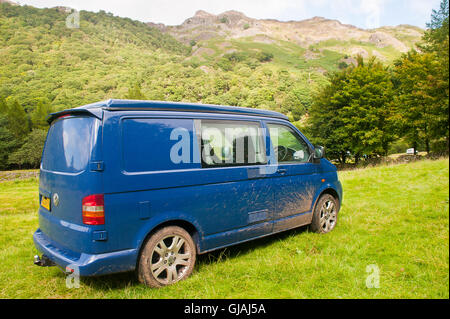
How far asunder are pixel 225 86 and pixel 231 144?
11804cm

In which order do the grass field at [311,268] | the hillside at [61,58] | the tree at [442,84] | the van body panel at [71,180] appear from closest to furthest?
the tree at [442,84], the grass field at [311,268], the van body panel at [71,180], the hillside at [61,58]

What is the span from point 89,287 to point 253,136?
2953mm

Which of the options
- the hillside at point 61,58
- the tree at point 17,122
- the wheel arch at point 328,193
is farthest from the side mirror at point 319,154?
the hillside at point 61,58

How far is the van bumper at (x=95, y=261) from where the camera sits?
2943 mm

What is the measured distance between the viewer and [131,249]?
3.15 metres

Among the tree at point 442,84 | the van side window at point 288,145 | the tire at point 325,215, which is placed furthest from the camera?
the tire at point 325,215

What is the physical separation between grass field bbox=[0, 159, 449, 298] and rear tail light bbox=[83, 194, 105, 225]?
0.92 meters

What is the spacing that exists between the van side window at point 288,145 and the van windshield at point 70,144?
2741mm

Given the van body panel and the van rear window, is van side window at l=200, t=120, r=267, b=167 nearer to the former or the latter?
the van rear window

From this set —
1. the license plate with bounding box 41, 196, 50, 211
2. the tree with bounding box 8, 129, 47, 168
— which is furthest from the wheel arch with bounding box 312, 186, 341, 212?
the tree with bounding box 8, 129, 47, 168

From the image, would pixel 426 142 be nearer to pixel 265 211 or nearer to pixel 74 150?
pixel 265 211

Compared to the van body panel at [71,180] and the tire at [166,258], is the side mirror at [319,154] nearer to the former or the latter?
the tire at [166,258]

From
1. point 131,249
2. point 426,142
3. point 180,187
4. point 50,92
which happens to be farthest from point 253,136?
point 50,92

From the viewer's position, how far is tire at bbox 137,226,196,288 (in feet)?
10.8
